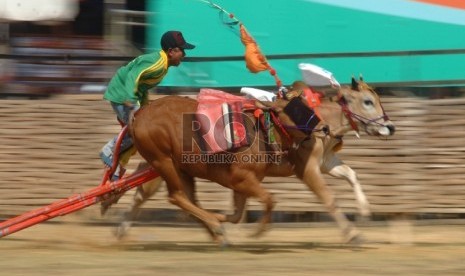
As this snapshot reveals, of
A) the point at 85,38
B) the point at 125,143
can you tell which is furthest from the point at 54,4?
the point at 125,143

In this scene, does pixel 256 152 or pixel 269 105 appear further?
pixel 269 105

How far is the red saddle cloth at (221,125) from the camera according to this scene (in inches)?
431

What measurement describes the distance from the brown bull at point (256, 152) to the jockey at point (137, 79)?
11.5 inches

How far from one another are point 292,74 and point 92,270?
4390 mm

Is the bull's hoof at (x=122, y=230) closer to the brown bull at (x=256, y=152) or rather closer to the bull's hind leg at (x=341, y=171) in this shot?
the brown bull at (x=256, y=152)

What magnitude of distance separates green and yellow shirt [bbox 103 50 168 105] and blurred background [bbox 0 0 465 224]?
196cm

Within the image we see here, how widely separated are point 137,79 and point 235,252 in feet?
6.61

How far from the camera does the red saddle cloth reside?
431 inches

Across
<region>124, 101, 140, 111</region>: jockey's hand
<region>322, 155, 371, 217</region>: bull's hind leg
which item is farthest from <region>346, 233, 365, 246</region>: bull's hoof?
<region>124, 101, 140, 111</region>: jockey's hand

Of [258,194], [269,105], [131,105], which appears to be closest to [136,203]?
[131,105]

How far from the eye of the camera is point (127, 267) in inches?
398

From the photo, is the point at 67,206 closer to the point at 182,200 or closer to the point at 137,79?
the point at 182,200

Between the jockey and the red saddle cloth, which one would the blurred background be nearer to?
the jockey

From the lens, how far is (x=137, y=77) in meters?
11.2
